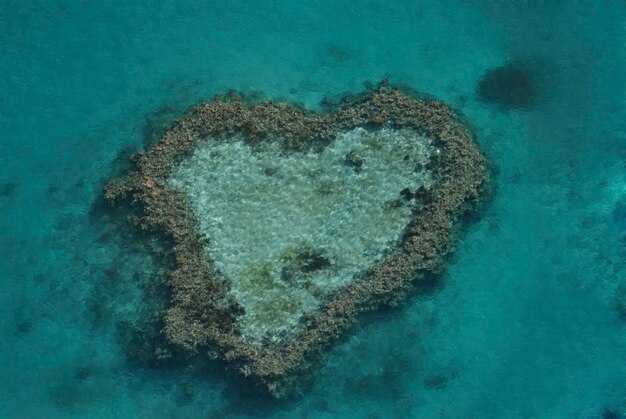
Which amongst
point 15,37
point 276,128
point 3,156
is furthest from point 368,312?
point 15,37

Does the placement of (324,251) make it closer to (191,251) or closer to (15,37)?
(191,251)

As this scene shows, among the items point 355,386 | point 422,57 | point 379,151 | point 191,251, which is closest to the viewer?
point 355,386

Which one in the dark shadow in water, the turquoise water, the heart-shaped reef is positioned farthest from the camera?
the dark shadow in water

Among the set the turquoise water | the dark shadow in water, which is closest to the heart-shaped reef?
the turquoise water

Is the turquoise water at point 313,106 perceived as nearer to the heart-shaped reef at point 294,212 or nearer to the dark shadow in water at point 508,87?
the dark shadow in water at point 508,87

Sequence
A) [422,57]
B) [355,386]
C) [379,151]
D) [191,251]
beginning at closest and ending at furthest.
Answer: [355,386], [191,251], [379,151], [422,57]

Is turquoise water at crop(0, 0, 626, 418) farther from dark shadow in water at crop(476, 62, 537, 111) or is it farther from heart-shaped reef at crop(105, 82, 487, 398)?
heart-shaped reef at crop(105, 82, 487, 398)

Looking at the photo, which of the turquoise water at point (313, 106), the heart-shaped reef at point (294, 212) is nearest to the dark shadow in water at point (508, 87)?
the turquoise water at point (313, 106)
